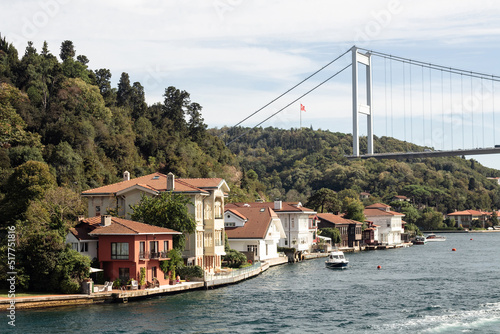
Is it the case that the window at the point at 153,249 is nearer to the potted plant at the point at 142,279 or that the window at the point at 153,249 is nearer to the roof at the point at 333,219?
the potted plant at the point at 142,279

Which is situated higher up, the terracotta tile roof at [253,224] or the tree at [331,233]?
the terracotta tile roof at [253,224]

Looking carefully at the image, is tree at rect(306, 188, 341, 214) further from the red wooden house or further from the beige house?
the red wooden house

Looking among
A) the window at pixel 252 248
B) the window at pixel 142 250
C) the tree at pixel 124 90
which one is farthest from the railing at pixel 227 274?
the tree at pixel 124 90

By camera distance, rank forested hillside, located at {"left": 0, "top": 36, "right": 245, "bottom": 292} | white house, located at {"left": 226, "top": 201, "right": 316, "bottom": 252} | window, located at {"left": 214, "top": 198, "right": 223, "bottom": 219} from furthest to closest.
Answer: white house, located at {"left": 226, "top": 201, "right": 316, "bottom": 252}, window, located at {"left": 214, "top": 198, "right": 223, "bottom": 219}, forested hillside, located at {"left": 0, "top": 36, "right": 245, "bottom": 292}

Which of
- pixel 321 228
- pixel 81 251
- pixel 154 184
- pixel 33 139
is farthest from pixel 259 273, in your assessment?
pixel 321 228

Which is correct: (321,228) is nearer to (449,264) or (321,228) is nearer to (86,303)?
(449,264)

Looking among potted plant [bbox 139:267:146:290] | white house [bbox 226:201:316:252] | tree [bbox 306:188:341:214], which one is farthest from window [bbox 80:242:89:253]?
tree [bbox 306:188:341:214]

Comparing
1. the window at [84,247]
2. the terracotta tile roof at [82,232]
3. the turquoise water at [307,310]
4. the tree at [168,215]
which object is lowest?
the turquoise water at [307,310]
